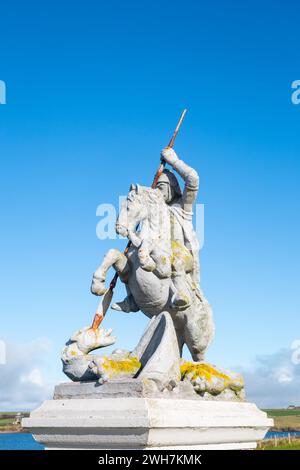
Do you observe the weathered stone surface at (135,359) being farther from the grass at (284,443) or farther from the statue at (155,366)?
the grass at (284,443)

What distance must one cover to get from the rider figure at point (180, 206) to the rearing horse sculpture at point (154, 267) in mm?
104

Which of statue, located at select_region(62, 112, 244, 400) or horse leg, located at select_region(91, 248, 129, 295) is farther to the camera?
horse leg, located at select_region(91, 248, 129, 295)

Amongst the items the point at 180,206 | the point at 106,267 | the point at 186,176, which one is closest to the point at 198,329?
the point at 106,267

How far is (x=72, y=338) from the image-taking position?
24.5ft

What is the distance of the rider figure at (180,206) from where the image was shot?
26.1 feet

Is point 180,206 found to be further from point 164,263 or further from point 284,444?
point 284,444

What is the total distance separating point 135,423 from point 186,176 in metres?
3.19

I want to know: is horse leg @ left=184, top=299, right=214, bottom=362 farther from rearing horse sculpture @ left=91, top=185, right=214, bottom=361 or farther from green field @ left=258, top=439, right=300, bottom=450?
green field @ left=258, top=439, right=300, bottom=450

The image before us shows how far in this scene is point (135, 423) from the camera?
615 cm

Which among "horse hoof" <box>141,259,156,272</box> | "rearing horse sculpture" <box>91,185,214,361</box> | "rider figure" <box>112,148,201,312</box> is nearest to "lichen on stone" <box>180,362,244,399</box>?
"rearing horse sculpture" <box>91,185,214,361</box>

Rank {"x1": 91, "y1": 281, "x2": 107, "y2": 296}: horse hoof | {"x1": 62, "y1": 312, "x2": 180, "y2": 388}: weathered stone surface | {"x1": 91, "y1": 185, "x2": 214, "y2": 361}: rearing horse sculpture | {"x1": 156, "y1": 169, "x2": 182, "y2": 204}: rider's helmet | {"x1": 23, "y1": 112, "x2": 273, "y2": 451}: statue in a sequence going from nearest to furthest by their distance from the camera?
{"x1": 23, "y1": 112, "x2": 273, "y2": 451}: statue
{"x1": 62, "y1": 312, "x2": 180, "y2": 388}: weathered stone surface
{"x1": 91, "y1": 185, "x2": 214, "y2": 361}: rearing horse sculpture
{"x1": 91, "y1": 281, "x2": 107, "y2": 296}: horse hoof
{"x1": 156, "y1": 169, "x2": 182, "y2": 204}: rider's helmet

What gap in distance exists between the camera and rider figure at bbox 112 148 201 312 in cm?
795

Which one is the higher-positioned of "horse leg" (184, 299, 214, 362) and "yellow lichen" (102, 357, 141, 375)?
"horse leg" (184, 299, 214, 362)

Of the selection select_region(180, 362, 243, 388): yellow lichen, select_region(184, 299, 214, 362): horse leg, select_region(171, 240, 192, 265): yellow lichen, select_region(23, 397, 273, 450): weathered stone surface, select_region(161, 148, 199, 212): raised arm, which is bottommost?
select_region(23, 397, 273, 450): weathered stone surface
